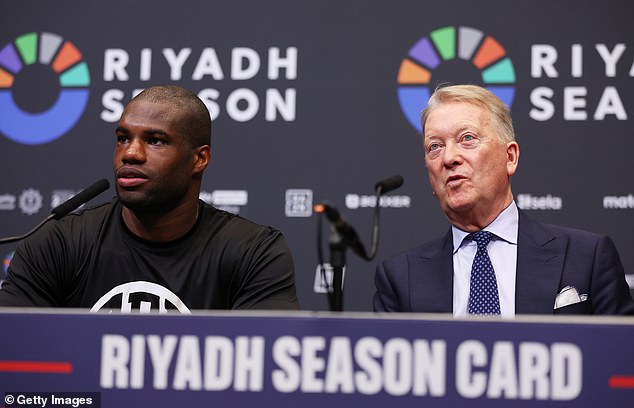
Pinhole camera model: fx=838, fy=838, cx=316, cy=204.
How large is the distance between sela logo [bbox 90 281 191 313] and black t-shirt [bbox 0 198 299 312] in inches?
2.6

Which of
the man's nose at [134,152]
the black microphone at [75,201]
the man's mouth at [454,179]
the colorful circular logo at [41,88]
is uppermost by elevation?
the colorful circular logo at [41,88]

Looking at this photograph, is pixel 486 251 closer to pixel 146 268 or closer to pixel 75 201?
pixel 146 268

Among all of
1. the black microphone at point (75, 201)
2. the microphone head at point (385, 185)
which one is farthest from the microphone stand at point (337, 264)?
the black microphone at point (75, 201)

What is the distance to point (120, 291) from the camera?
1.96 m

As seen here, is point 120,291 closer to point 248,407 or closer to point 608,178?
point 248,407

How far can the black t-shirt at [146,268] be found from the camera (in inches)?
81.7

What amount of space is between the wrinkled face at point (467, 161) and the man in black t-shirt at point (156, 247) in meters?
0.45

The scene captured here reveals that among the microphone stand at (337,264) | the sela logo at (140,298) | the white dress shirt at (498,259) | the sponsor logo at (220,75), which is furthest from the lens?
the sponsor logo at (220,75)

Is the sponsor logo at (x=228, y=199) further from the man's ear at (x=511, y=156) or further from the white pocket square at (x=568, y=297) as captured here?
the white pocket square at (x=568, y=297)

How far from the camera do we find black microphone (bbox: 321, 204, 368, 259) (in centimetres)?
134

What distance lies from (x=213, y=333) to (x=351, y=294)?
1938mm

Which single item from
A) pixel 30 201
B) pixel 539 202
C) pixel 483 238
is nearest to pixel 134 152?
pixel 483 238

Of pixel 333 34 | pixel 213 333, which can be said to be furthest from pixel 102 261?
pixel 333 34

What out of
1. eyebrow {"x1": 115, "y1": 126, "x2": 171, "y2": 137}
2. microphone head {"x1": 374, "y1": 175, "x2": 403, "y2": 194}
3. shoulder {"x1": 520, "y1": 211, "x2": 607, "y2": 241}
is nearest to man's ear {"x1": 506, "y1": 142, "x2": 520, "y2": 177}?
shoulder {"x1": 520, "y1": 211, "x2": 607, "y2": 241}
